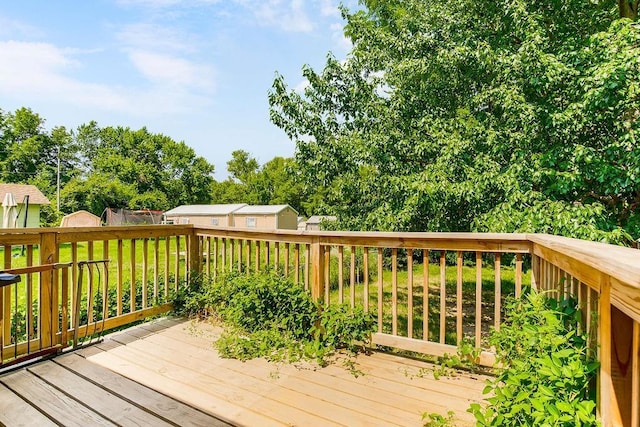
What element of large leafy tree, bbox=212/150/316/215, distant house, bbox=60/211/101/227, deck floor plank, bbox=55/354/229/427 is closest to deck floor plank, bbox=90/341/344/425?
deck floor plank, bbox=55/354/229/427

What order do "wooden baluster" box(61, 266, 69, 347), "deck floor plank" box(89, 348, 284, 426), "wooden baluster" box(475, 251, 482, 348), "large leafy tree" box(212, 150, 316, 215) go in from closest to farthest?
"deck floor plank" box(89, 348, 284, 426) < "wooden baluster" box(475, 251, 482, 348) < "wooden baluster" box(61, 266, 69, 347) < "large leafy tree" box(212, 150, 316, 215)

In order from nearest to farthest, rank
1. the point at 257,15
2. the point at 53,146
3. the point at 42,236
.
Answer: the point at 42,236 < the point at 257,15 < the point at 53,146

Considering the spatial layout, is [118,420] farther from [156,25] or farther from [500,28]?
[156,25]

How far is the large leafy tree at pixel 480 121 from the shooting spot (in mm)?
3582

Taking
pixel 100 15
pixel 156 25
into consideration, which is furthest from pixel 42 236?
pixel 100 15

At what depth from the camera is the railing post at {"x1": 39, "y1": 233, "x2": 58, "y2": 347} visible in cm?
269

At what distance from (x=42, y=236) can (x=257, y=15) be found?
631cm

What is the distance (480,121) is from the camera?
4656 millimetres

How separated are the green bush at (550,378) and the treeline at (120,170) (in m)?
28.1

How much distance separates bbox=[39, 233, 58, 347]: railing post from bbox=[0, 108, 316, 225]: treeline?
2666cm

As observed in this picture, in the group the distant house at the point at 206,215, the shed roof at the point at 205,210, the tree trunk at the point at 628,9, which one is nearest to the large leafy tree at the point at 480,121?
the tree trunk at the point at 628,9

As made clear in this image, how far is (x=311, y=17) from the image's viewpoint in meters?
7.31

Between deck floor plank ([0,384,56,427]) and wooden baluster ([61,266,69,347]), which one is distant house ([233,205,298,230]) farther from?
deck floor plank ([0,384,56,427])

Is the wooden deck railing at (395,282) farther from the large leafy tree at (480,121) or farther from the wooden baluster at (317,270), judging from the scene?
the large leafy tree at (480,121)
